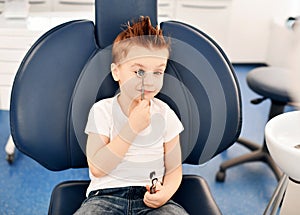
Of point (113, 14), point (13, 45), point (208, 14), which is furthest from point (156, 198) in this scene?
point (208, 14)

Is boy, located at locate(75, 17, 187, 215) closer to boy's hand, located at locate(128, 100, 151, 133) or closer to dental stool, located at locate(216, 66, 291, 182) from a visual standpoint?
boy's hand, located at locate(128, 100, 151, 133)

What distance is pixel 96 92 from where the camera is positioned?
1.18m

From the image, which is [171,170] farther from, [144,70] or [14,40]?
[14,40]

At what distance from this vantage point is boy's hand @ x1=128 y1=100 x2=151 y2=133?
1062 millimetres

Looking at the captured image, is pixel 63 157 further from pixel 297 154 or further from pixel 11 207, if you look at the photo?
pixel 11 207

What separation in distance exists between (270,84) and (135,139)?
1.04 m

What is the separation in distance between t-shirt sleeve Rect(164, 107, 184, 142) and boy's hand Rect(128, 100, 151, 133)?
0.11m

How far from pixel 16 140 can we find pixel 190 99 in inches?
18.5

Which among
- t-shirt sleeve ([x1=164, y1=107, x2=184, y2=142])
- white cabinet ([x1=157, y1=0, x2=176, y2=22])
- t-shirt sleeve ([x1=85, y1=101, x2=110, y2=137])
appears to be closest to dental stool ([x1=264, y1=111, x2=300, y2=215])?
t-shirt sleeve ([x1=164, y1=107, x2=184, y2=142])

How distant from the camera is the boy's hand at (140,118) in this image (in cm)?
106

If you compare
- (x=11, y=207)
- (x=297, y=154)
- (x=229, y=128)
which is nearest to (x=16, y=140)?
(x=229, y=128)

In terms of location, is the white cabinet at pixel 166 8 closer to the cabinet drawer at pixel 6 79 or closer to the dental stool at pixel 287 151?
the cabinet drawer at pixel 6 79

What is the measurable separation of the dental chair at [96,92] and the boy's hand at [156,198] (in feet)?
0.38

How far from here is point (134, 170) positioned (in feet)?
3.72
